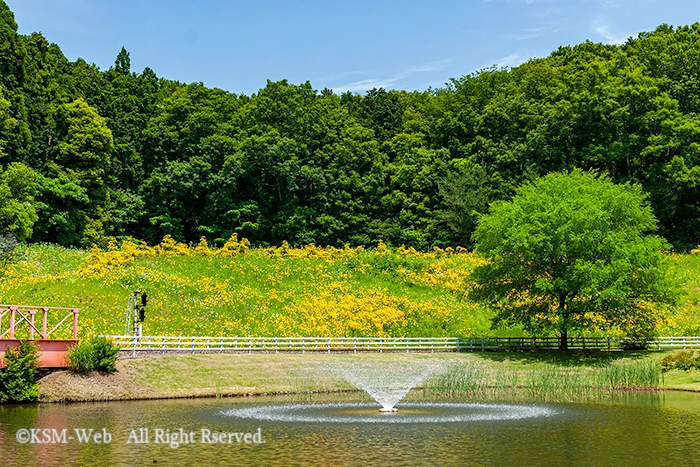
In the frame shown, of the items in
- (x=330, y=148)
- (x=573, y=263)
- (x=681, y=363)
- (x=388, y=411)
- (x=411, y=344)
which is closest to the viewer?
(x=388, y=411)

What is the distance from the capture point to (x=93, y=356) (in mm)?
38156

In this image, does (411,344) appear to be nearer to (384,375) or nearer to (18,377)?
(384,375)

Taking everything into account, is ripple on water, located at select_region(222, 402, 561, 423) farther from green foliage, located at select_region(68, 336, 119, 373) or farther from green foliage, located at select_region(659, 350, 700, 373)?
green foliage, located at select_region(659, 350, 700, 373)

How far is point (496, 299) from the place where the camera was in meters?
57.6

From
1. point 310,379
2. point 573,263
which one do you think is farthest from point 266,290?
point 573,263

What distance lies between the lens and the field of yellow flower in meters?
57.5

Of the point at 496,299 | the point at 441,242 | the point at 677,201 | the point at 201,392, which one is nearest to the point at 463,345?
the point at 496,299

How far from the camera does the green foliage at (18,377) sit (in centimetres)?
3475

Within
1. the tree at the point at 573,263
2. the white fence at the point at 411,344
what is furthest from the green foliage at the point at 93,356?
the tree at the point at 573,263

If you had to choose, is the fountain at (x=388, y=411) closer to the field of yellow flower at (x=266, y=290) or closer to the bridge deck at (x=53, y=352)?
the bridge deck at (x=53, y=352)

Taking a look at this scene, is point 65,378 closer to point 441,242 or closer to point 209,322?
point 209,322

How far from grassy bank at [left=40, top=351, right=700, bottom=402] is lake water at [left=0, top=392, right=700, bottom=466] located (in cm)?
273

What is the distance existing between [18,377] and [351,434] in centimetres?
1758

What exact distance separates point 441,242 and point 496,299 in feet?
118
